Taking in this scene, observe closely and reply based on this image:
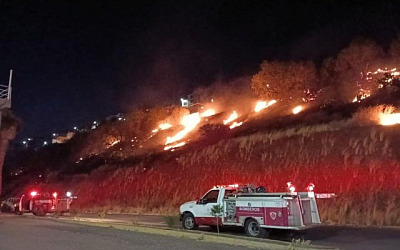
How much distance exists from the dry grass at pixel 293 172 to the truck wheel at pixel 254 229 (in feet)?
23.4

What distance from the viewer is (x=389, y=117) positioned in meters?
33.4

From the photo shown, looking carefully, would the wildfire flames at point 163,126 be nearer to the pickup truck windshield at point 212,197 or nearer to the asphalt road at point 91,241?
the pickup truck windshield at point 212,197

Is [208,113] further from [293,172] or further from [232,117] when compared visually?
[293,172]

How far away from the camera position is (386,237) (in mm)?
16250

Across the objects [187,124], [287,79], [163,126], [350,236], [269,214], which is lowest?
[350,236]

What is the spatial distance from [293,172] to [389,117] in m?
8.74

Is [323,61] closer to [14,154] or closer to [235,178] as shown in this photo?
[235,178]

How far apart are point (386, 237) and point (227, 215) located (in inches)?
229

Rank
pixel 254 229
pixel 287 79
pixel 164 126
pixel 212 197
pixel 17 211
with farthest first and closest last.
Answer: pixel 164 126 < pixel 287 79 < pixel 17 211 < pixel 212 197 < pixel 254 229

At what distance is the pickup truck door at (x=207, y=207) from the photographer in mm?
18844

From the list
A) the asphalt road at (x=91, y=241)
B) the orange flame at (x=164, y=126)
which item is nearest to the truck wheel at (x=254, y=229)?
the asphalt road at (x=91, y=241)

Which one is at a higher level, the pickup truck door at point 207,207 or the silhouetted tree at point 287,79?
the silhouetted tree at point 287,79

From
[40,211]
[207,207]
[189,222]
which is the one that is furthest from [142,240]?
[40,211]

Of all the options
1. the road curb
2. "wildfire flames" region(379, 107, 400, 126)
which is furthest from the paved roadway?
"wildfire flames" region(379, 107, 400, 126)
